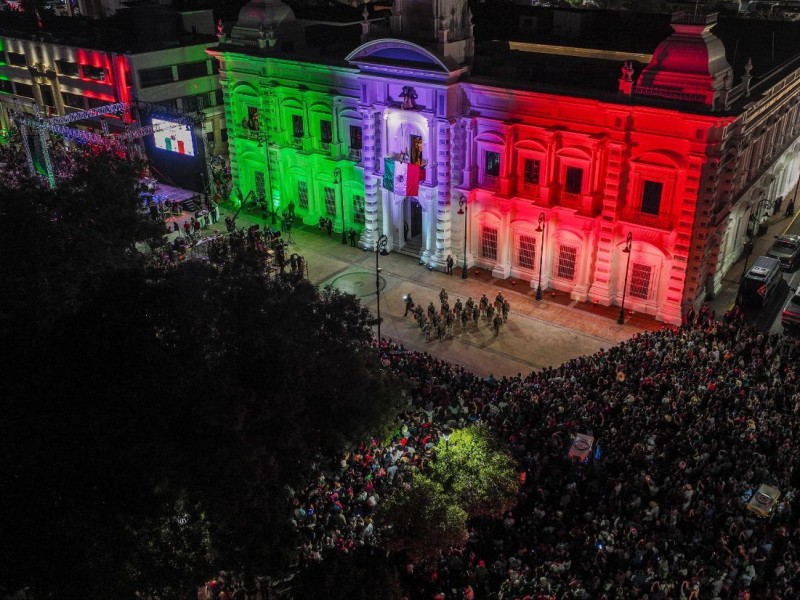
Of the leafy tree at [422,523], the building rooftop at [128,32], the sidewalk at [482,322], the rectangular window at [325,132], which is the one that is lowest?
the sidewalk at [482,322]

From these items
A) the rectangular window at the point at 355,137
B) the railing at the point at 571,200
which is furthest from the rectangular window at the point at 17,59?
the railing at the point at 571,200

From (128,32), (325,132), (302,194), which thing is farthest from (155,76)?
(325,132)

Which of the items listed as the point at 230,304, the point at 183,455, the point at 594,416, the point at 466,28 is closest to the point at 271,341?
the point at 230,304

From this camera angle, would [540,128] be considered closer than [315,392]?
No

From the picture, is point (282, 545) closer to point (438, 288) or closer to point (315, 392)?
point (315, 392)

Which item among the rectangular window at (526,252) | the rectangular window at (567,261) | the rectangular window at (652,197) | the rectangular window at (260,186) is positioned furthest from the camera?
the rectangular window at (260,186)

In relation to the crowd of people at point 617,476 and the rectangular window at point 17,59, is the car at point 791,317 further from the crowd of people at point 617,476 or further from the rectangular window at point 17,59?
the rectangular window at point 17,59

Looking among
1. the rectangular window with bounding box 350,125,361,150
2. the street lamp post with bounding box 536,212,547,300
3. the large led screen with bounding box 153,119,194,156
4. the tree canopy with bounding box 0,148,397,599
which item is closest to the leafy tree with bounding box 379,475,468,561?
the tree canopy with bounding box 0,148,397,599

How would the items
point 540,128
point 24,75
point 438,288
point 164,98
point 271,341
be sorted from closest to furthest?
point 271,341 < point 540,128 < point 438,288 < point 164,98 < point 24,75
